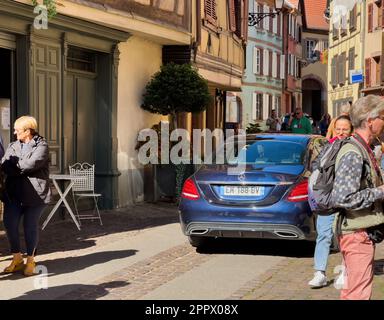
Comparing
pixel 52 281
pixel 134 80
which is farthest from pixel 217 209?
pixel 134 80

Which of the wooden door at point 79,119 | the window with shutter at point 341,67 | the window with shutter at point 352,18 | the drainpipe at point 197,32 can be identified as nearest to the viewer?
the wooden door at point 79,119

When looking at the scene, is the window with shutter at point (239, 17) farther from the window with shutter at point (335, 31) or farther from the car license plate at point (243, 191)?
the window with shutter at point (335, 31)

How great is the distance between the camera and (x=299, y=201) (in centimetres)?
905

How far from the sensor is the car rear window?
973 centimetres

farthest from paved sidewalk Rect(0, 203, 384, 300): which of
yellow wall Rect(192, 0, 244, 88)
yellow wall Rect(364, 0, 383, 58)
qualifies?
yellow wall Rect(364, 0, 383, 58)

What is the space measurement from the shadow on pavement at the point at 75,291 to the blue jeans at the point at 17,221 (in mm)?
942

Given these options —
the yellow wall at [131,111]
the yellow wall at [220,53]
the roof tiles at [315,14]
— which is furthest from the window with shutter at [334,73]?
the yellow wall at [131,111]

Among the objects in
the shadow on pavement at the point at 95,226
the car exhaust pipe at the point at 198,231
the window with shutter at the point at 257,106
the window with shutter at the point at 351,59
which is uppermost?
the window with shutter at the point at 351,59

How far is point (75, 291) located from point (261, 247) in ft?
11.7

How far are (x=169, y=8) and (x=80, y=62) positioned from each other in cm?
303

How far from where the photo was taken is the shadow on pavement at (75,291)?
22.8ft

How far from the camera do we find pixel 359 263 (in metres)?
4.68

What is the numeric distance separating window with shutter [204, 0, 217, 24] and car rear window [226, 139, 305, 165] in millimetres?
9926

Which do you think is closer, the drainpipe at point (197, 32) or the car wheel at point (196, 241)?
the car wheel at point (196, 241)
